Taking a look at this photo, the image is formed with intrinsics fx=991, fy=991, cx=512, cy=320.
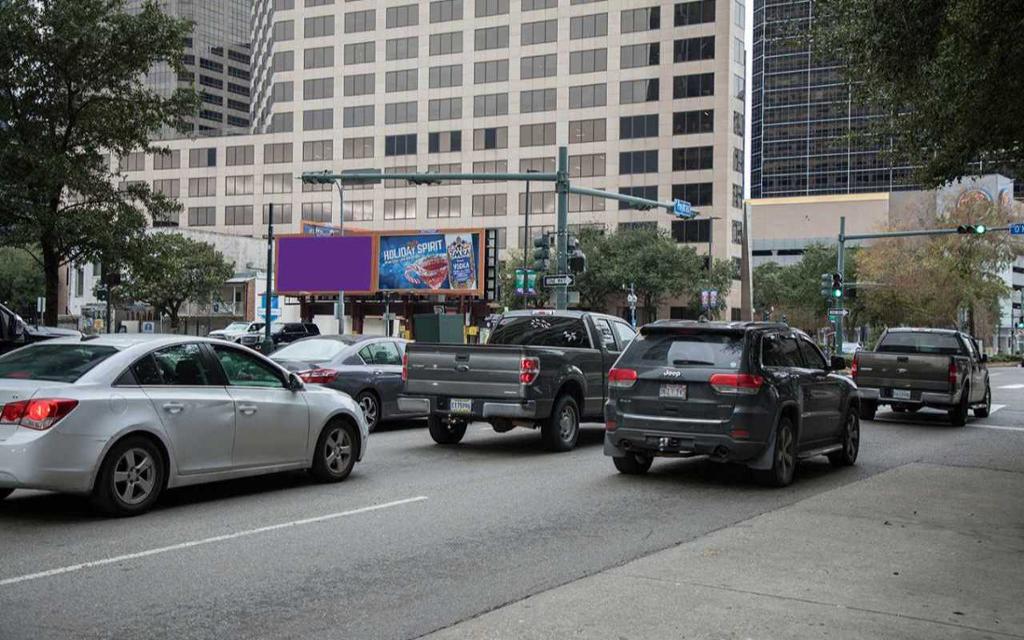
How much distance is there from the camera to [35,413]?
7.86m

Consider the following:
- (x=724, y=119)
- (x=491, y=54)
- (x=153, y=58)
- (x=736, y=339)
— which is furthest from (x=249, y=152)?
(x=736, y=339)

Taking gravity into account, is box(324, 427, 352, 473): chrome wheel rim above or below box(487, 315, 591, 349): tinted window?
below

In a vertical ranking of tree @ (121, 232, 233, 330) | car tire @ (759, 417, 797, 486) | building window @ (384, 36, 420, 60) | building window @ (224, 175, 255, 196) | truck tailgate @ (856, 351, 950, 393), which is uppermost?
building window @ (384, 36, 420, 60)

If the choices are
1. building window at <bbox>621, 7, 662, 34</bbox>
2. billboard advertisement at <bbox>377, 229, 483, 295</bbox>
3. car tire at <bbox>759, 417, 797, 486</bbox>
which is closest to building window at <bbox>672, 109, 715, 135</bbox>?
building window at <bbox>621, 7, 662, 34</bbox>

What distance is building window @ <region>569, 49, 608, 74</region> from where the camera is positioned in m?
89.7

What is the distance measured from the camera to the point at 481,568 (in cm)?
685

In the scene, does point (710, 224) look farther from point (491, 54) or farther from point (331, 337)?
point (331, 337)

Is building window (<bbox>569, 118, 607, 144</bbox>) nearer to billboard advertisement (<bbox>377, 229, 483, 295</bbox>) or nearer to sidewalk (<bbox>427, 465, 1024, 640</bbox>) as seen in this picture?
billboard advertisement (<bbox>377, 229, 483, 295</bbox>)

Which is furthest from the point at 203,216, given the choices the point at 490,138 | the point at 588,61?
the point at 588,61

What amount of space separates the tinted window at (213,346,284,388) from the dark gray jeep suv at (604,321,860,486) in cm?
373

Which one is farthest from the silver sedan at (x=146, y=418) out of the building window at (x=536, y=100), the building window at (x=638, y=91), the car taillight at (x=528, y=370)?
the building window at (x=536, y=100)

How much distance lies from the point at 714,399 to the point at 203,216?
101473 mm

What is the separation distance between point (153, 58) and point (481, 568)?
17.4 metres

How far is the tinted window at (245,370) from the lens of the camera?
959 cm
